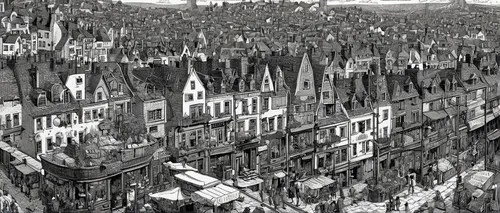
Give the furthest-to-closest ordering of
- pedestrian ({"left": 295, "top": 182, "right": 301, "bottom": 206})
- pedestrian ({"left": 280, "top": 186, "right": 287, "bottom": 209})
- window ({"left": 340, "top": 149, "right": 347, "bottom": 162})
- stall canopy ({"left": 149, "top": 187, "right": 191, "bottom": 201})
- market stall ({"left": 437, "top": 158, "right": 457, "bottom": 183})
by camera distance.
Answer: market stall ({"left": 437, "top": 158, "right": 457, "bottom": 183}), window ({"left": 340, "top": 149, "right": 347, "bottom": 162}), pedestrian ({"left": 295, "top": 182, "right": 301, "bottom": 206}), pedestrian ({"left": 280, "top": 186, "right": 287, "bottom": 209}), stall canopy ({"left": 149, "top": 187, "right": 191, "bottom": 201})

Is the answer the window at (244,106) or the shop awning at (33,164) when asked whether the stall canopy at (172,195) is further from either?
the window at (244,106)

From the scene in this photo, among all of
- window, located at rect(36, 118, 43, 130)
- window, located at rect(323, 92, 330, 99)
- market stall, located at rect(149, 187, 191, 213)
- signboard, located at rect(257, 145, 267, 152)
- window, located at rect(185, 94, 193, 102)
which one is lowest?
market stall, located at rect(149, 187, 191, 213)

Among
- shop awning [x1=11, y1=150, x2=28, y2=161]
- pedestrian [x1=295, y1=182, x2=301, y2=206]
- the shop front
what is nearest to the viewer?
shop awning [x1=11, y1=150, x2=28, y2=161]

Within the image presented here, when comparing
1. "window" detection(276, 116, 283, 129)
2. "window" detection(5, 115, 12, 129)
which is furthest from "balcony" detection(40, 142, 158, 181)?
"window" detection(276, 116, 283, 129)

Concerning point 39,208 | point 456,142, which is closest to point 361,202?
point 456,142

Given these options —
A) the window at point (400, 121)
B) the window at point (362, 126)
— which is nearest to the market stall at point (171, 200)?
the window at point (362, 126)

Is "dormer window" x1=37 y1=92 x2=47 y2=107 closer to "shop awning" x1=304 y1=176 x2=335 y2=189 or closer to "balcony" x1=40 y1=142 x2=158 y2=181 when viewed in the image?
"balcony" x1=40 y1=142 x2=158 y2=181
